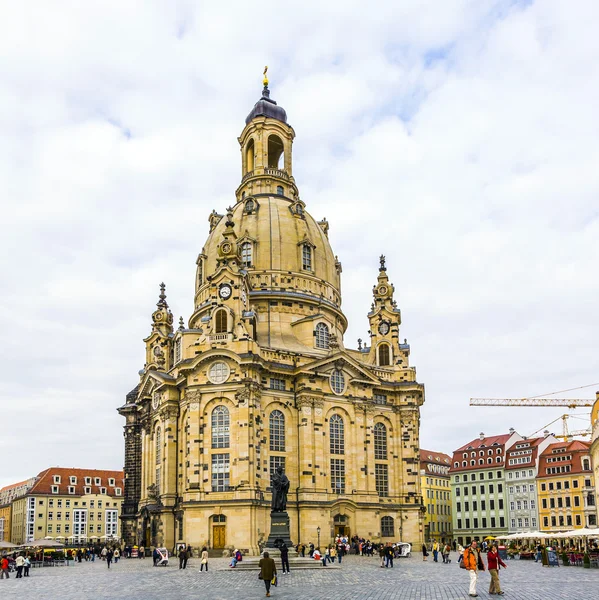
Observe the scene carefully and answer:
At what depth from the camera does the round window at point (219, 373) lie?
7062 cm

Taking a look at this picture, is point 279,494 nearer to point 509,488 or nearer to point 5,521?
point 509,488

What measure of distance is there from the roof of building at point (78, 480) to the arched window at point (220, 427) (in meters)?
63.0

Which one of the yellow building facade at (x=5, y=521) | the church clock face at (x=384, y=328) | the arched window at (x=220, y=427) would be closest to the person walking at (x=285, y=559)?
the arched window at (x=220, y=427)

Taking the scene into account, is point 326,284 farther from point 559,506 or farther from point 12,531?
point 12,531

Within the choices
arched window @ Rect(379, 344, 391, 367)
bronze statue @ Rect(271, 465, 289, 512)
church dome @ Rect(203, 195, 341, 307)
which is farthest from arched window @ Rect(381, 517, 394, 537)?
bronze statue @ Rect(271, 465, 289, 512)

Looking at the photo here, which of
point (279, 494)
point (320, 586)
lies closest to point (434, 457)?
point (279, 494)

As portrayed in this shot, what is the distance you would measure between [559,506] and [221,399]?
5968cm

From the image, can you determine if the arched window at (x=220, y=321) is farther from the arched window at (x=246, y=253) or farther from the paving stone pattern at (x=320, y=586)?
the paving stone pattern at (x=320, y=586)

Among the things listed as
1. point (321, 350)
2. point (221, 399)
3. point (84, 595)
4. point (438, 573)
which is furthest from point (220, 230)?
point (84, 595)

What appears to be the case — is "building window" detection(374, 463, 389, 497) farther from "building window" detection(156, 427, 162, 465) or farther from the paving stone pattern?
the paving stone pattern

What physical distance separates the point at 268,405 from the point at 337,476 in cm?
1013

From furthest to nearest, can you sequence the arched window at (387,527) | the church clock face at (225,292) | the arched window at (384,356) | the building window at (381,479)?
1. the arched window at (384,356)
2. the building window at (381,479)
3. the arched window at (387,527)
4. the church clock face at (225,292)

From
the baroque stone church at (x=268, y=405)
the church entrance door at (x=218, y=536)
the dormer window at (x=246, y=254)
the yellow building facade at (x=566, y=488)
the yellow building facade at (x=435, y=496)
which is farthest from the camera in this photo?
the yellow building facade at (x=435, y=496)

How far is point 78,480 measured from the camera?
5054 inches
